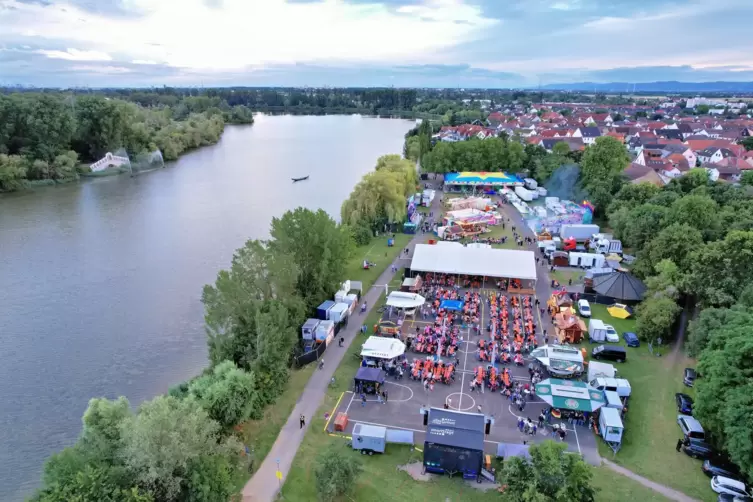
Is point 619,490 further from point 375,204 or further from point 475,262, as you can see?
point 375,204

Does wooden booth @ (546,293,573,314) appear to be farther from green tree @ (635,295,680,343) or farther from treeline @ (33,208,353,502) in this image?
treeline @ (33,208,353,502)

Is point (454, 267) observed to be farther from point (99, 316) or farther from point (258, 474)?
point (99, 316)

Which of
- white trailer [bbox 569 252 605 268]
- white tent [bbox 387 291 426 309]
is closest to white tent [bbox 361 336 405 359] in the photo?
white tent [bbox 387 291 426 309]

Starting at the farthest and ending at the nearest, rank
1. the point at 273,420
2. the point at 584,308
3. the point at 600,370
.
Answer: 1. the point at 584,308
2. the point at 600,370
3. the point at 273,420

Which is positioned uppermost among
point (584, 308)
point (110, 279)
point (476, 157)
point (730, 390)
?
point (476, 157)

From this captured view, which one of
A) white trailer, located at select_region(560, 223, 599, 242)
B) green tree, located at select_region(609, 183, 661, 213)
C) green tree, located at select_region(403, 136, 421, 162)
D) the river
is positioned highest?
green tree, located at select_region(403, 136, 421, 162)

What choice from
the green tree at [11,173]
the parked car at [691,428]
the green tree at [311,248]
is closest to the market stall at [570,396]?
the parked car at [691,428]

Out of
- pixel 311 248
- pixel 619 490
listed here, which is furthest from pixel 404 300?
pixel 619 490
